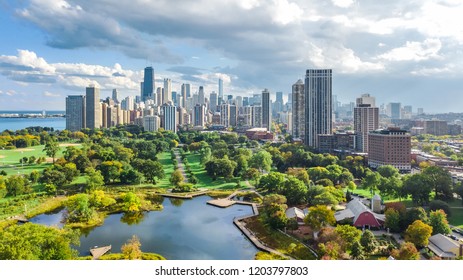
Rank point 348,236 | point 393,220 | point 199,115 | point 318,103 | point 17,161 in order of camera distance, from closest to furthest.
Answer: point 348,236, point 393,220, point 17,161, point 318,103, point 199,115

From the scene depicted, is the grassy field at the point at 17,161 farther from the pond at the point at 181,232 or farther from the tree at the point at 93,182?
the pond at the point at 181,232

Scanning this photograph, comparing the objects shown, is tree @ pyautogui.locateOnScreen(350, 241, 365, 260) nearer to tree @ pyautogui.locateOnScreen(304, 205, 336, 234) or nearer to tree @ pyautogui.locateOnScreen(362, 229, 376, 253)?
tree @ pyautogui.locateOnScreen(362, 229, 376, 253)

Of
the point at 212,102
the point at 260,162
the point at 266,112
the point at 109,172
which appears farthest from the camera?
the point at 212,102

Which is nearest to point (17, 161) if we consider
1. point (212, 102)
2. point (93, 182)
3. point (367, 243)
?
point (93, 182)

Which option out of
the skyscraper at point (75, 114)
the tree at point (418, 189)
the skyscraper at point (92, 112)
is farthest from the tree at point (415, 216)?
the skyscraper at point (75, 114)

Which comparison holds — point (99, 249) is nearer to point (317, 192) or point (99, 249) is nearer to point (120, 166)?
point (317, 192)

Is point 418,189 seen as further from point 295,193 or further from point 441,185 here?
point 295,193
